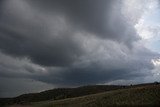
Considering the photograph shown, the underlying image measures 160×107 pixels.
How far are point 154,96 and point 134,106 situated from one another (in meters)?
11.9

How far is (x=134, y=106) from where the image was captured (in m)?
113

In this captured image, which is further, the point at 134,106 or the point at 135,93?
the point at 135,93

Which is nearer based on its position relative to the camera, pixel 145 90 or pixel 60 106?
pixel 145 90

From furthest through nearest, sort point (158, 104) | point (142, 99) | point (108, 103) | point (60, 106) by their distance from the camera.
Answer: point (60, 106), point (108, 103), point (142, 99), point (158, 104)

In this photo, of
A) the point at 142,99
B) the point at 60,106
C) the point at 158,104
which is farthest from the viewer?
the point at 60,106

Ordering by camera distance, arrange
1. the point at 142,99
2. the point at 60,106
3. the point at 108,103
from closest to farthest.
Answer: the point at 142,99 → the point at 108,103 → the point at 60,106

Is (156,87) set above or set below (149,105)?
above

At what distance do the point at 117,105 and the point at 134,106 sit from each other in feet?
31.2

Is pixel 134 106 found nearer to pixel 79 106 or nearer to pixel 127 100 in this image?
pixel 127 100

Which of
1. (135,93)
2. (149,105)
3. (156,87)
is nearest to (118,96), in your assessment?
(135,93)

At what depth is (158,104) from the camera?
10994 centimetres

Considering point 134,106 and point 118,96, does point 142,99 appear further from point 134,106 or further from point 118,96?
point 118,96

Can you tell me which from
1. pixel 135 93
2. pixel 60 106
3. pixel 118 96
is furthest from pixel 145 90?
pixel 60 106

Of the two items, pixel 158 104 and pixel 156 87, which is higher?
pixel 156 87
